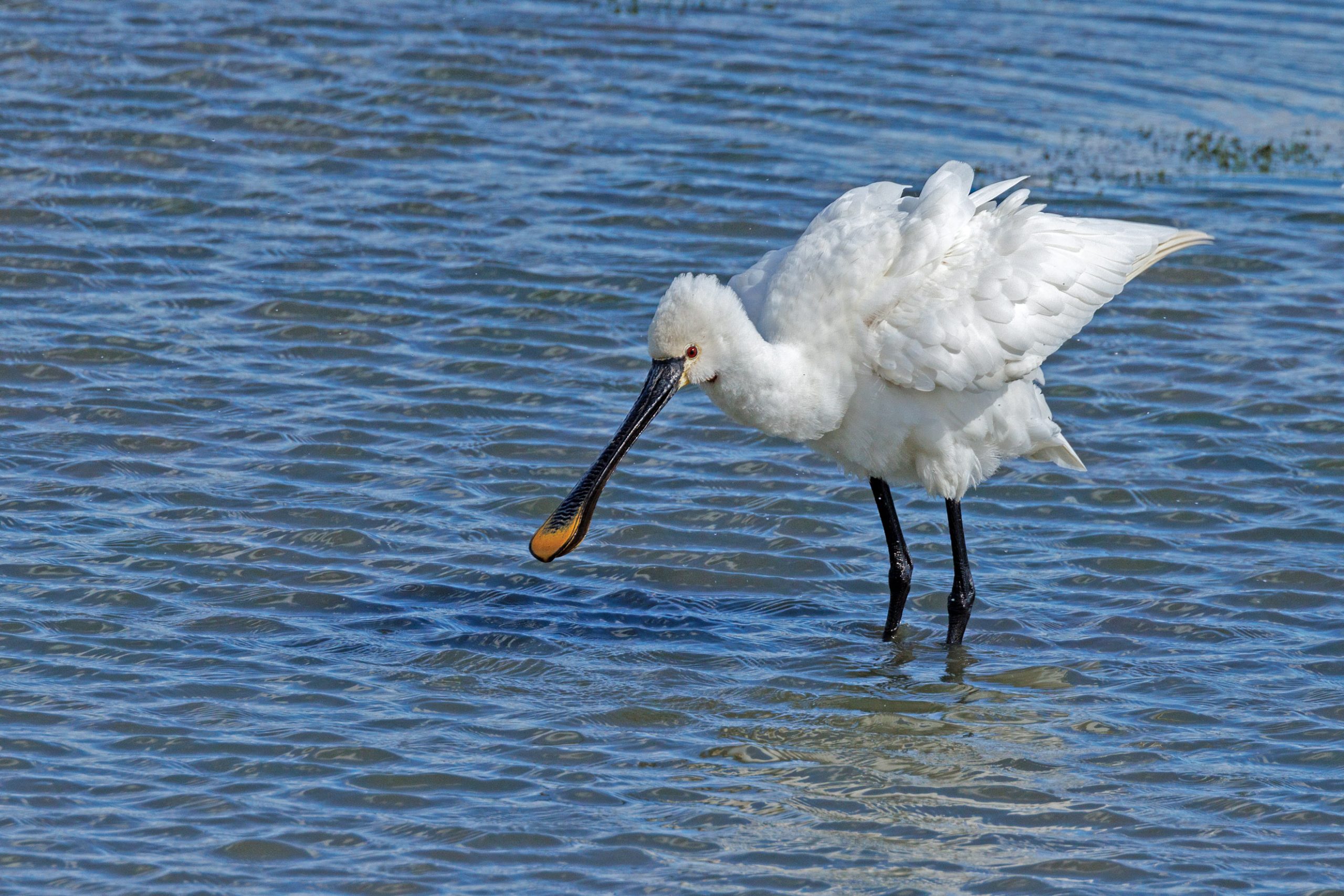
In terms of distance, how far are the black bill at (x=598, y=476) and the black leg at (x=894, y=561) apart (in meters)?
1.25

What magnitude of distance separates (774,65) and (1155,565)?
8.20 m

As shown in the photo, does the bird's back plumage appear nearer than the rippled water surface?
No

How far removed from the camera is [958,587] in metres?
7.97

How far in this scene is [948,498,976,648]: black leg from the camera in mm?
7953

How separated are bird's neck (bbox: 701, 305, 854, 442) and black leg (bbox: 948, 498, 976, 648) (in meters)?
0.89

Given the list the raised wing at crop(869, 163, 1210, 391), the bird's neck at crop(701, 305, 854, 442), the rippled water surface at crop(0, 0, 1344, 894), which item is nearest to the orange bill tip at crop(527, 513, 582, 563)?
the rippled water surface at crop(0, 0, 1344, 894)

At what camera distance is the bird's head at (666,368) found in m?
7.11

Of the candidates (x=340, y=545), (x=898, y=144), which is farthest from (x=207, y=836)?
(x=898, y=144)

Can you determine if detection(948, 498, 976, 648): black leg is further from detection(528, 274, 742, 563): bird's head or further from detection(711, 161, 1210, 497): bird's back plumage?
detection(528, 274, 742, 563): bird's head

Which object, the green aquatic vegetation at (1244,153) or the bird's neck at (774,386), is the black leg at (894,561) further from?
the green aquatic vegetation at (1244,153)

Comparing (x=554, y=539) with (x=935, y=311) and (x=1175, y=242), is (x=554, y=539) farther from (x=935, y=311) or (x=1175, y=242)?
(x=1175, y=242)

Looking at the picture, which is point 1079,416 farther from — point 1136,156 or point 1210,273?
point 1136,156

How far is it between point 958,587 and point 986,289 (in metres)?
1.31

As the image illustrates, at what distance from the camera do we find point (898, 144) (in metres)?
14.2
